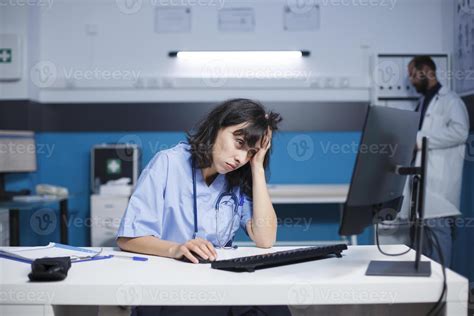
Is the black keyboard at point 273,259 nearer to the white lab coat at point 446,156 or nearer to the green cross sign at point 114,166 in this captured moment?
the white lab coat at point 446,156

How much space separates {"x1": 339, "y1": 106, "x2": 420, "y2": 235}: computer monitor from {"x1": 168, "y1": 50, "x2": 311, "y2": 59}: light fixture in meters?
3.16

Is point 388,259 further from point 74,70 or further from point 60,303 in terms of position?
point 74,70

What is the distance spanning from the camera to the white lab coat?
345 centimetres

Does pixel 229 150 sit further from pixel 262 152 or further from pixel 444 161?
pixel 444 161

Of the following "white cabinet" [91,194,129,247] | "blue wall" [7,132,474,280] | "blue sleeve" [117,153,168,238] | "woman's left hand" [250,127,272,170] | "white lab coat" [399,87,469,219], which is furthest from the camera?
"blue wall" [7,132,474,280]

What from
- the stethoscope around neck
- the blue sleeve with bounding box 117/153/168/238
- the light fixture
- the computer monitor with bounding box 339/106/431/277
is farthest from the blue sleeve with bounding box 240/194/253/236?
the light fixture

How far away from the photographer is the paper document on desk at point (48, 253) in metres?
1.45

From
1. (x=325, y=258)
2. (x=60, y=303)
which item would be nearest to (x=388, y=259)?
(x=325, y=258)

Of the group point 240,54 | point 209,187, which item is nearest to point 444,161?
point 240,54

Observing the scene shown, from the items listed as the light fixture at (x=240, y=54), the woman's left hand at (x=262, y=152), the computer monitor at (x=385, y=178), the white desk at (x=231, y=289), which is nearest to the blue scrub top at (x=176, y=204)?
the woman's left hand at (x=262, y=152)

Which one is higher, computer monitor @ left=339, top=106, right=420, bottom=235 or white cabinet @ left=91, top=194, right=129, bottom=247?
computer monitor @ left=339, top=106, right=420, bottom=235

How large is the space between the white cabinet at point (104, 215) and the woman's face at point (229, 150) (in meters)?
2.49

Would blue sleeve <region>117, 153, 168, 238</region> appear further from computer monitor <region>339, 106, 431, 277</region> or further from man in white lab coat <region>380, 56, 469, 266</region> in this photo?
man in white lab coat <region>380, 56, 469, 266</region>

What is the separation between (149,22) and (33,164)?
150 cm
